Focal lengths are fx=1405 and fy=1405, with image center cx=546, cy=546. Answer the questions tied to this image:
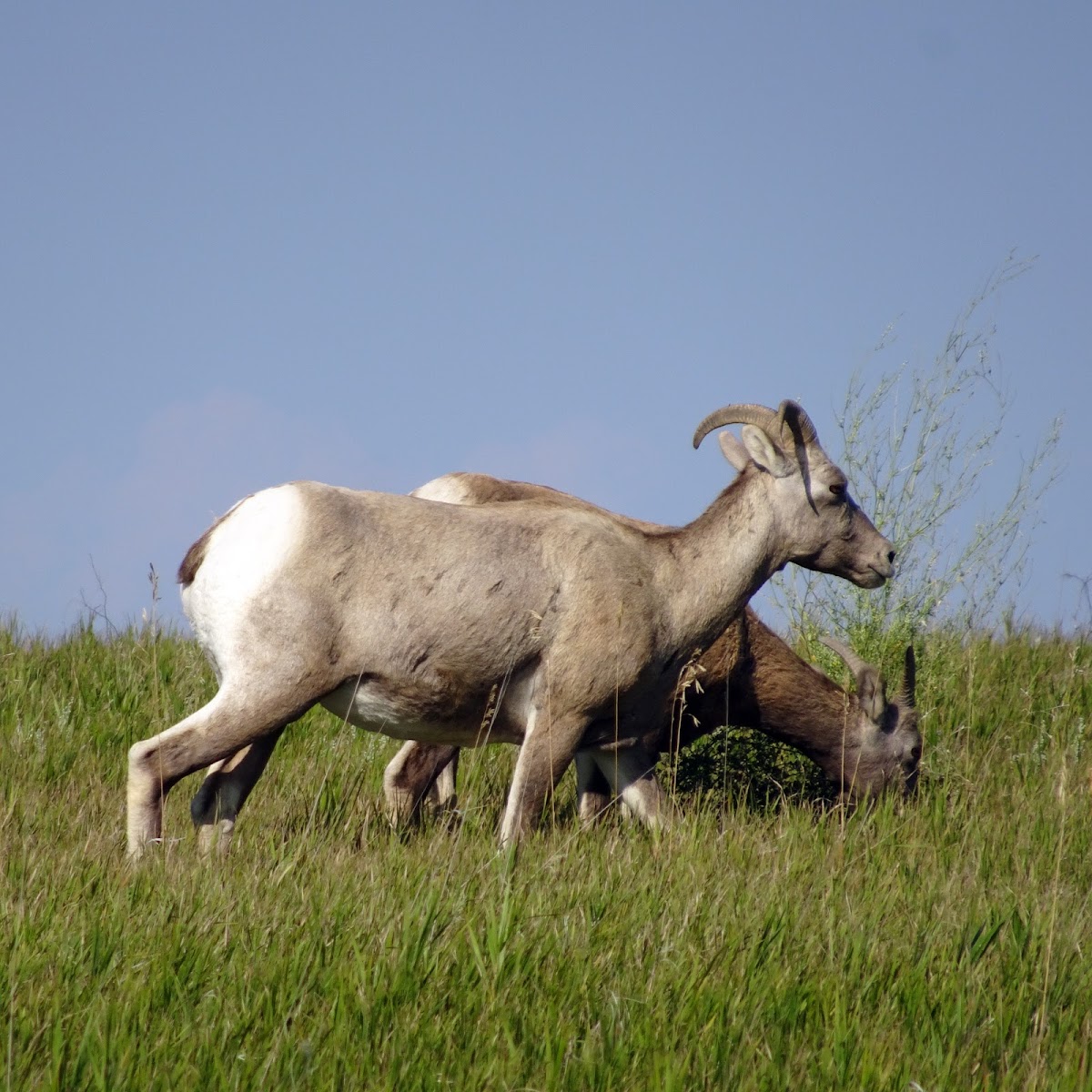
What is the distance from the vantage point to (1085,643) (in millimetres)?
10773

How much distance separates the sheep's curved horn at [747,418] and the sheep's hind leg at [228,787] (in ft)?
8.39

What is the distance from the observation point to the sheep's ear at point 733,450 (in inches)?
282

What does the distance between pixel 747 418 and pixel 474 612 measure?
178 cm

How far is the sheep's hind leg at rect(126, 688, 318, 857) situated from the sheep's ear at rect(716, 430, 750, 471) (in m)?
2.65

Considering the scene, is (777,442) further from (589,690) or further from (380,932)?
(380,932)

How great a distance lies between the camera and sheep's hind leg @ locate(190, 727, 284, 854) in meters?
6.15

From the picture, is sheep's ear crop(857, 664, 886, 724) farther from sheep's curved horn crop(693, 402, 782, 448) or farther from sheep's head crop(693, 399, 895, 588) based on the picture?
sheep's curved horn crop(693, 402, 782, 448)

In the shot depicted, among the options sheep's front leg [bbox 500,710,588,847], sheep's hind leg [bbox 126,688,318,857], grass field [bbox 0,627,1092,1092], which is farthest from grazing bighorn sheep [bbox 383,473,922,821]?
sheep's hind leg [bbox 126,688,318,857]

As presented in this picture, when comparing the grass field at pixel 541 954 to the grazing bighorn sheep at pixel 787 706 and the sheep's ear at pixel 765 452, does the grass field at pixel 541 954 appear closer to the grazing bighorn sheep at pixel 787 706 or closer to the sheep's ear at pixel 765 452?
the grazing bighorn sheep at pixel 787 706

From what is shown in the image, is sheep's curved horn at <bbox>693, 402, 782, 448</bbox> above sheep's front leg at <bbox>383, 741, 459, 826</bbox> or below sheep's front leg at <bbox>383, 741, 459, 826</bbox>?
above

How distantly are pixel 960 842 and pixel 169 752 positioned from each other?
140 inches

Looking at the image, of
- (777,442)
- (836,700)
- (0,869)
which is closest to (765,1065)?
(0,869)

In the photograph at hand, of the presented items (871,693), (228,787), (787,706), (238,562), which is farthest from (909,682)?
(238,562)

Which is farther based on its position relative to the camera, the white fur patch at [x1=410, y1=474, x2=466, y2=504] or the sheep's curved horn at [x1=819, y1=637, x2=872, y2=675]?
the sheep's curved horn at [x1=819, y1=637, x2=872, y2=675]
